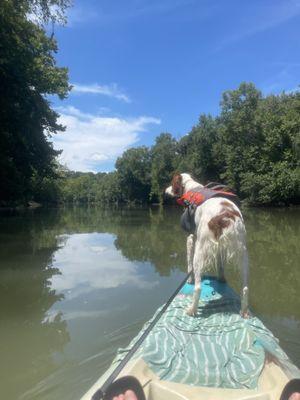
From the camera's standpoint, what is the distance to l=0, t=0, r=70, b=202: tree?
17062 mm

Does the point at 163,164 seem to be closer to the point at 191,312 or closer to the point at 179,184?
the point at 179,184

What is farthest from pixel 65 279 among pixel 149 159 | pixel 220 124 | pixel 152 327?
pixel 149 159

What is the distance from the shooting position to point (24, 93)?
20.4m

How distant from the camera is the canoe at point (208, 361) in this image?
286 centimetres

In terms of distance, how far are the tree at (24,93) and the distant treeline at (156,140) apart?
0.15ft

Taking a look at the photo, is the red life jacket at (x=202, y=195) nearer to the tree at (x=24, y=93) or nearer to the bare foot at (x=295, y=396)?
the bare foot at (x=295, y=396)

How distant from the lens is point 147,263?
1085 cm

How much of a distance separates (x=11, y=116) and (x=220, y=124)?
37.2 meters

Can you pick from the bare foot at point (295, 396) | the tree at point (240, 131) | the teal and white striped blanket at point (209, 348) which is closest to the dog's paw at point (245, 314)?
the teal and white striped blanket at point (209, 348)

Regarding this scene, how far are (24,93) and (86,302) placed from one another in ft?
53.3

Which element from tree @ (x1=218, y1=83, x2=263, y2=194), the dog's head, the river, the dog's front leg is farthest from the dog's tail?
tree @ (x1=218, y1=83, x2=263, y2=194)

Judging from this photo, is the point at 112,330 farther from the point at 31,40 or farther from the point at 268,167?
the point at 268,167

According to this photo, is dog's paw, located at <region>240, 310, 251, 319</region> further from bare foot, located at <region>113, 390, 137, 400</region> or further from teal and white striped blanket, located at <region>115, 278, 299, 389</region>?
bare foot, located at <region>113, 390, 137, 400</region>

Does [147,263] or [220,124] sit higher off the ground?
[220,124]
